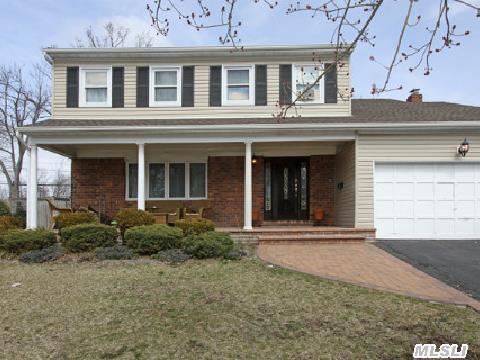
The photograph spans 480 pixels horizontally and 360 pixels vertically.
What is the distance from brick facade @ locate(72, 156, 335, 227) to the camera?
14391 mm

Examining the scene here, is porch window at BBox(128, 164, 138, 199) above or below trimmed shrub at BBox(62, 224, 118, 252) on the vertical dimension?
above

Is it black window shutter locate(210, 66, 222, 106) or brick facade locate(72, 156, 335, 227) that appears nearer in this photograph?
black window shutter locate(210, 66, 222, 106)

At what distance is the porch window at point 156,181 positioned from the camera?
1470 centimetres

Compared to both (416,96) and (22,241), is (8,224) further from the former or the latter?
(416,96)

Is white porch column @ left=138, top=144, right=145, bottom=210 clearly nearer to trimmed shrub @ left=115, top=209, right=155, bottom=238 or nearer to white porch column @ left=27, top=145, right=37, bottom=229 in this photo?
trimmed shrub @ left=115, top=209, right=155, bottom=238

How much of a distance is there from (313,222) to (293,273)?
666 centimetres

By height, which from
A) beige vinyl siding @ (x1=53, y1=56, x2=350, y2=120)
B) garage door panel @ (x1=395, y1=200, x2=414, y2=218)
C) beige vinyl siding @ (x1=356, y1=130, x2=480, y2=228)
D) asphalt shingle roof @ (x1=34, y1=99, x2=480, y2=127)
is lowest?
garage door panel @ (x1=395, y1=200, x2=414, y2=218)

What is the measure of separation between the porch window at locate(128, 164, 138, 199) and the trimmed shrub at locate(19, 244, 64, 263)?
16.2 ft

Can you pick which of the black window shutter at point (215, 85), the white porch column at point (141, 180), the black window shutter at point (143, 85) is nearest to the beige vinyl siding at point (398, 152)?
the black window shutter at point (215, 85)

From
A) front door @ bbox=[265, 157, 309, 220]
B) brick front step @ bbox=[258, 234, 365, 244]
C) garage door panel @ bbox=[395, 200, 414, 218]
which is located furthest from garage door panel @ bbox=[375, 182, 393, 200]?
front door @ bbox=[265, 157, 309, 220]

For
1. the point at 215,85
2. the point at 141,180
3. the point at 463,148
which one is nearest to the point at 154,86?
the point at 215,85

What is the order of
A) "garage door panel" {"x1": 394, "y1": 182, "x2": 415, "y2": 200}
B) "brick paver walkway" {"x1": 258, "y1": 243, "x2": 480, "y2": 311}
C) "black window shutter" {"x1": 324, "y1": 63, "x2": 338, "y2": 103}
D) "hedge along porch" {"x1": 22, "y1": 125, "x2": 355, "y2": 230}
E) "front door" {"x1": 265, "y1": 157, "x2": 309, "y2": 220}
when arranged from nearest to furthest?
"brick paver walkway" {"x1": 258, "y1": 243, "x2": 480, "y2": 311} < "garage door panel" {"x1": 394, "y1": 182, "x2": 415, "y2": 200} < "black window shutter" {"x1": 324, "y1": 63, "x2": 338, "y2": 103} < "hedge along porch" {"x1": 22, "y1": 125, "x2": 355, "y2": 230} < "front door" {"x1": 265, "y1": 157, "x2": 309, "y2": 220}

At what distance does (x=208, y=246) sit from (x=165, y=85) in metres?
6.56

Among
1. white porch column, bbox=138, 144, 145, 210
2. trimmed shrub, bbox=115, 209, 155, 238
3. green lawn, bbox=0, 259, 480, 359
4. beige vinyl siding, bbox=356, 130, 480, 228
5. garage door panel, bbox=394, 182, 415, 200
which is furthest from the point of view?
white porch column, bbox=138, 144, 145, 210
